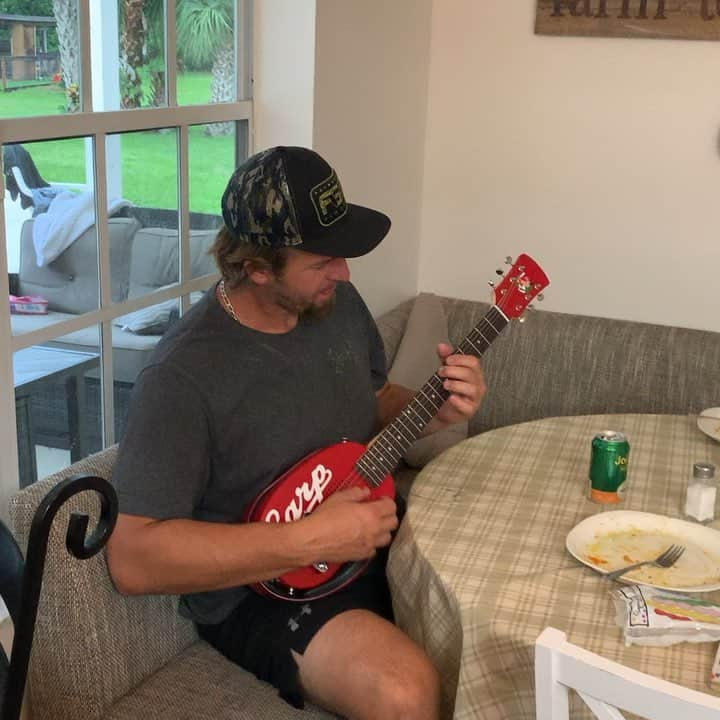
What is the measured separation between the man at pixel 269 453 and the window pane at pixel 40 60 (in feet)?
1.21

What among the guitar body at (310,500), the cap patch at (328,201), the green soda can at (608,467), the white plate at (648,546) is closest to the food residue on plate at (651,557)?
the white plate at (648,546)

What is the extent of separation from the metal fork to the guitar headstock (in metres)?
0.47

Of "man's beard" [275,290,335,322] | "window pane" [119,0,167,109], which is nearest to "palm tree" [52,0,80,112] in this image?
"window pane" [119,0,167,109]

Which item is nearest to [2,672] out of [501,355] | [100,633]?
[100,633]

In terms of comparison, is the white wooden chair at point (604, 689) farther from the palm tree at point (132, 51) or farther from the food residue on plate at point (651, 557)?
the palm tree at point (132, 51)

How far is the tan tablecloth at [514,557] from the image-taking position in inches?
50.6

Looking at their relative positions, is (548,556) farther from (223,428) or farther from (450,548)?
(223,428)

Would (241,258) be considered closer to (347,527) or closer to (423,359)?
(347,527)

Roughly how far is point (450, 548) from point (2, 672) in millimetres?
708

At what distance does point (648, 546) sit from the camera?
4.94 ft

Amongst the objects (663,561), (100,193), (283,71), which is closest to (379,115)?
(283,71)

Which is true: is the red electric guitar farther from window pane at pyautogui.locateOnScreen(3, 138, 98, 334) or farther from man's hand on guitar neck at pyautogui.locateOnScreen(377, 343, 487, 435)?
window pane at pyautogui.locateOnScreen(3, 138, 98, 334)

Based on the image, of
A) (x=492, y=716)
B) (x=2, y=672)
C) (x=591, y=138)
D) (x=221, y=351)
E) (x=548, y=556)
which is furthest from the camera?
(x=591, y=138)

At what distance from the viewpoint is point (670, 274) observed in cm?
282
